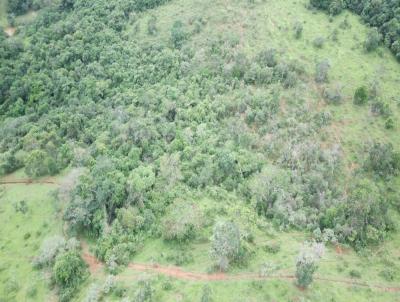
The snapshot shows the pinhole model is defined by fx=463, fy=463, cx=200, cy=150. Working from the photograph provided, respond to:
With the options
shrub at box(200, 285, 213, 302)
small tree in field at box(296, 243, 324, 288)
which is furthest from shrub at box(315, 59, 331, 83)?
shrub at box(200, 285, 213, 302)

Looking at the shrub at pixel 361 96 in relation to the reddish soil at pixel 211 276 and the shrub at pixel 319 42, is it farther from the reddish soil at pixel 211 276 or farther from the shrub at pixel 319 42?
the reddish soil at pixel 211 276

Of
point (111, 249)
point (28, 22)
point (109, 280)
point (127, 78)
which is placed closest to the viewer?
point (109, 280)

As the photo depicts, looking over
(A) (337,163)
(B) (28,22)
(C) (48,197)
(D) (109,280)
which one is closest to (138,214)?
(D) (109,280)

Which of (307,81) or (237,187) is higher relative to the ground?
(307,81)

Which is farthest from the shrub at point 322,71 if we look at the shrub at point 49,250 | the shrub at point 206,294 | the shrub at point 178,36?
the shrub at point 49,250

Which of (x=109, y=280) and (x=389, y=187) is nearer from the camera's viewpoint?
(x=109, y=280)

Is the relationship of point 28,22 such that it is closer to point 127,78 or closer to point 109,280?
point 127,78
